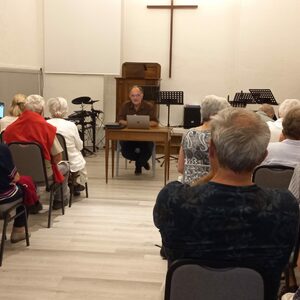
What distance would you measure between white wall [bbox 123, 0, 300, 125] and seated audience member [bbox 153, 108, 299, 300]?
698 cm

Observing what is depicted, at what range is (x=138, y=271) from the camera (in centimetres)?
304

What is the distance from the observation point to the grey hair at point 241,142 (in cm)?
137

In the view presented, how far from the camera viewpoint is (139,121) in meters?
5.37

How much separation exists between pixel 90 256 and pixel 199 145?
120 cm

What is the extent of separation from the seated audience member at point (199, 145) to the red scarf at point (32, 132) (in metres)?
1.35

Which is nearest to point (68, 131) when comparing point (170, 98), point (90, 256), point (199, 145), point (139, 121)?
point (139, 121)

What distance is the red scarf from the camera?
378 cm

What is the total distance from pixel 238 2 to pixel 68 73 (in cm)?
341

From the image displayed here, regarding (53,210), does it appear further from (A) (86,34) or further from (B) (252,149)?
(A) (86,34)

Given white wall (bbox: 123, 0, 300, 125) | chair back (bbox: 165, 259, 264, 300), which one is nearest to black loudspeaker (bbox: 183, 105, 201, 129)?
white wall (bbox: 123, 0, 300, 125)

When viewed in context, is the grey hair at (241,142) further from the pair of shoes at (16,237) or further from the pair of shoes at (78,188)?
the pair of shoes at (78,188)

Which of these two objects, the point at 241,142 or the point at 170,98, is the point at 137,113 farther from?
the point at 241,142

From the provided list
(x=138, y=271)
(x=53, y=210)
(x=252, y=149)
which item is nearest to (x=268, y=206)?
(x=252, y=149)

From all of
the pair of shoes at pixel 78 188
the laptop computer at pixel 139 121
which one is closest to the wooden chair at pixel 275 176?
the pair of shoes at pixel 78 188
